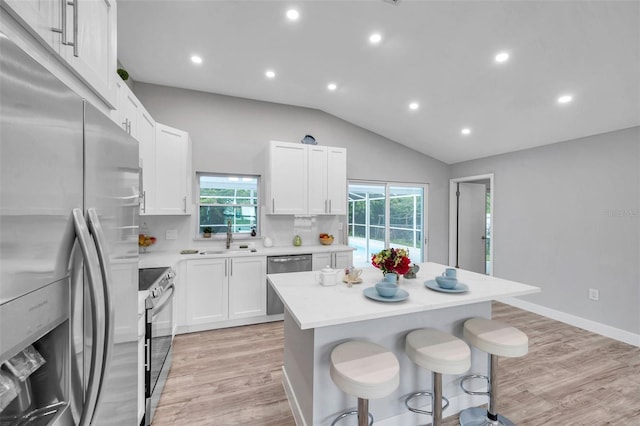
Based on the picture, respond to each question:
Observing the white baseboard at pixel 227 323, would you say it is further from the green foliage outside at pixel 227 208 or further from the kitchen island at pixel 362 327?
the kitchen island at pixel 362 327

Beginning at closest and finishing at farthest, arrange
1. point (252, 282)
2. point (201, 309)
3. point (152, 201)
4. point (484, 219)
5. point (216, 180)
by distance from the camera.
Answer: point (152, 201), point (201, 309), point (252, 282), point (216, 180), point (484, 219)

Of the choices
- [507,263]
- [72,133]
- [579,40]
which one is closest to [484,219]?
[507,263]

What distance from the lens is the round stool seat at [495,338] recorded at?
1.64m

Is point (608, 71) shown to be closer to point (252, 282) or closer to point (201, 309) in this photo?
point (252, 282)

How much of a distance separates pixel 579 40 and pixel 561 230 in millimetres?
2502

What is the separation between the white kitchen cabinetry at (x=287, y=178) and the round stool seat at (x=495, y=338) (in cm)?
257

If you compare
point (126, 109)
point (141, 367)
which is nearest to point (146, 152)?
point (126, 109)

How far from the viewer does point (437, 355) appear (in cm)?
151

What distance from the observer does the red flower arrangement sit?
1887 mm

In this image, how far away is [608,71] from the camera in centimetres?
240

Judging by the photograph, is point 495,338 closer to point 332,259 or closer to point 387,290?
point 387,290

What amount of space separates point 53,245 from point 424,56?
126 inches

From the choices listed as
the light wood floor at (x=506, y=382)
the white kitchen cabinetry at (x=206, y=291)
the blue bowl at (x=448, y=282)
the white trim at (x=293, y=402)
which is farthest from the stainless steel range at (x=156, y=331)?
the blue bowl at (x=448, y=282)

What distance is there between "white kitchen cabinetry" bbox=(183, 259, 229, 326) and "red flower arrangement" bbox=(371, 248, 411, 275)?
215 centimetres
